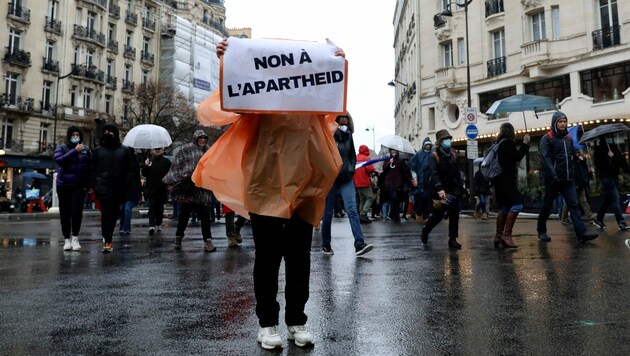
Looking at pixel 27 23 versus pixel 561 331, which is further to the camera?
pixel 27 23

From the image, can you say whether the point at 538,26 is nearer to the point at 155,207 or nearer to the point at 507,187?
the point at 507,187

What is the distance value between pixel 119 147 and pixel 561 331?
6585 mm

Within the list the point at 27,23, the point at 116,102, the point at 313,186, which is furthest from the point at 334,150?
the point at 116,102

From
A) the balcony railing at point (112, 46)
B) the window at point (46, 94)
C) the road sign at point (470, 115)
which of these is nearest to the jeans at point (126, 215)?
the road sign at point (470, 115)

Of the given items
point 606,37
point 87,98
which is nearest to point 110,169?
point 606,37

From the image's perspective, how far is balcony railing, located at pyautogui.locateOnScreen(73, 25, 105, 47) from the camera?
48250mm

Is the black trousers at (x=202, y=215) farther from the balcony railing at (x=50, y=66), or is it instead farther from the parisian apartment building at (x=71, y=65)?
the balcony railing at (x=50, y=66)

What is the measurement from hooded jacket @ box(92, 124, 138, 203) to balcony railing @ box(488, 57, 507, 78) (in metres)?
26.9

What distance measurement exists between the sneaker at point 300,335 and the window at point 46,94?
48105mm

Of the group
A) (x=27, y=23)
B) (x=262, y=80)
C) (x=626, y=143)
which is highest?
(x=27, y=23)

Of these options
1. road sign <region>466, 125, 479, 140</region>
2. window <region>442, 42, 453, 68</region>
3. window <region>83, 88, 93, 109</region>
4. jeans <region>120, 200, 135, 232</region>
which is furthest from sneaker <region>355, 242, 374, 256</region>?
window <region>83, 88, 93, 109</region>

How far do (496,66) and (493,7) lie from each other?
11.5ft

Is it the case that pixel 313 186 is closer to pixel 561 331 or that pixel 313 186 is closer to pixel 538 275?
pixel 561 331

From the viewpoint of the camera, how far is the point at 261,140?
3260mm
